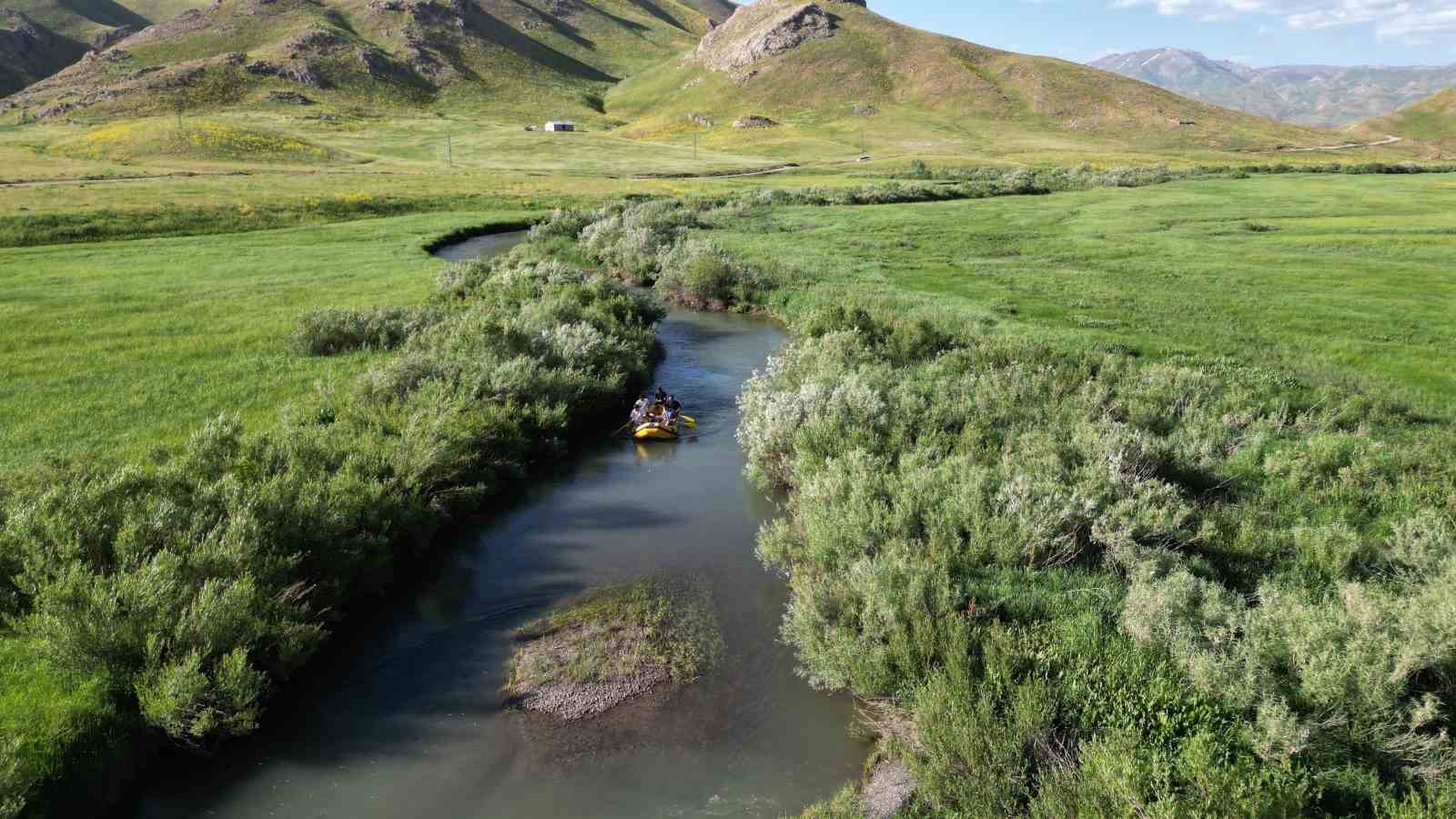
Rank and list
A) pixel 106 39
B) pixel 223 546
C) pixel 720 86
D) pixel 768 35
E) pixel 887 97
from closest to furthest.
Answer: pixel 223 546
pixel 887 97
pixel 720 86
pixel 768 35
pixel 106 39

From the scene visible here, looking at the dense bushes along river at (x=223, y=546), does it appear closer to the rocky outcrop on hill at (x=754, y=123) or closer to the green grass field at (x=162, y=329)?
the green grass field at (x=162, y=329)

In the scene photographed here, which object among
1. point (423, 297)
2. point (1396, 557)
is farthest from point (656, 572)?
point (423, 297)

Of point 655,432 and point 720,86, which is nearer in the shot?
point 655,432

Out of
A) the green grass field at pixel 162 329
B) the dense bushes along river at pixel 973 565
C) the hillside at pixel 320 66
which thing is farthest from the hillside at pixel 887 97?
the dense bushes along river at pixel 973 565

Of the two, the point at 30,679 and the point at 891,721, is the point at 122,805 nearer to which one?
the point at 30,679

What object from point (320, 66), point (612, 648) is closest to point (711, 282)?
point (612, 648)

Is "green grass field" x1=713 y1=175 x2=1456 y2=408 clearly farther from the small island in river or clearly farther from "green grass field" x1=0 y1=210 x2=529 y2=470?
"green grass field" x1=0 y1=210 x2=529 y2=470

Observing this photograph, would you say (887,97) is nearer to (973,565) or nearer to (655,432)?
(655,432)
